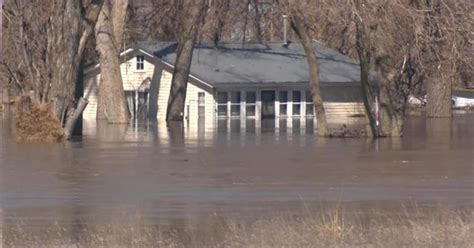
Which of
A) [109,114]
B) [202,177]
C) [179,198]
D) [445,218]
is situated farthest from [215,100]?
[445,218]

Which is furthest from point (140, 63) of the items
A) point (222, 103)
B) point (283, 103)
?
point (283, 103)

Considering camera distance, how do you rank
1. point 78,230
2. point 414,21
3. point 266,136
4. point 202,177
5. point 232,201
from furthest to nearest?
1. point 266,136
2. point 414,21
3. point 202,177
4. point 232,201
5. point 78,230

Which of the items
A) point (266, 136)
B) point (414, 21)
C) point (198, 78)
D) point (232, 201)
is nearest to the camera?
point (232, 201)

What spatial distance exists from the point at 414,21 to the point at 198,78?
2766 centimetres

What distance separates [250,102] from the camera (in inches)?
2388

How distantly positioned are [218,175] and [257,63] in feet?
127

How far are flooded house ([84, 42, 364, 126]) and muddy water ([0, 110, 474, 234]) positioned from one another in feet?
63.3

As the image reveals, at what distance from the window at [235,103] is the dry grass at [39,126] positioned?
24912mm

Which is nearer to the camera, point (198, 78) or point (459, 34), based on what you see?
point (459, 34)

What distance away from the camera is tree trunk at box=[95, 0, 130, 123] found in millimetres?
51031

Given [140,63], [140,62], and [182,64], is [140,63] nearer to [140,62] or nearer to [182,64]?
[140,62]

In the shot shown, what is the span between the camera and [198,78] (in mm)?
58938

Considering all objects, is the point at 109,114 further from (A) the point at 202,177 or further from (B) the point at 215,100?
(A) the point at 202,177

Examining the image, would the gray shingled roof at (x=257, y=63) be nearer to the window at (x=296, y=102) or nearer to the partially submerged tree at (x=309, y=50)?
the window at (x=296, y=102)
